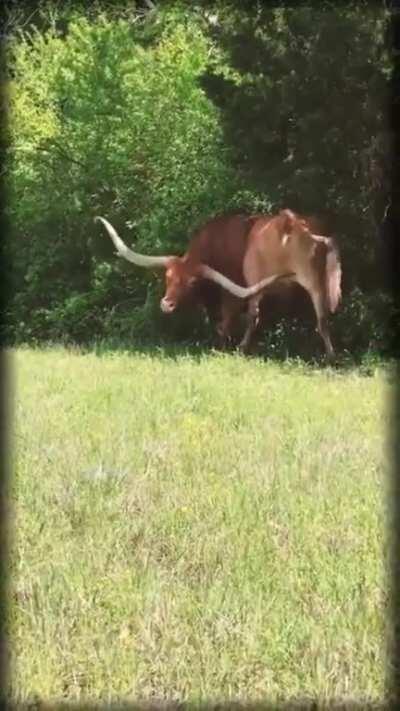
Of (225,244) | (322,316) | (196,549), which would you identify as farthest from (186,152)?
(196,549)

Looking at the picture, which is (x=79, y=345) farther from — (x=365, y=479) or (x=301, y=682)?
(x=301, y=682)

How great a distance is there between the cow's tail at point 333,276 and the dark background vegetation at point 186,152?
0.17 ft

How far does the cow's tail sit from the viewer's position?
5.82 meters

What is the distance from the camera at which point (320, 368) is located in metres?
5.59

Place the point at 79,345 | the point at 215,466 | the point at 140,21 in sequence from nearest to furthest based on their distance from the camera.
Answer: the point at 215,466, the point at 79,345, the point at 140,21

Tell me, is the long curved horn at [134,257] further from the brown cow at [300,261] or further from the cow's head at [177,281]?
the brown cow at [300,261]

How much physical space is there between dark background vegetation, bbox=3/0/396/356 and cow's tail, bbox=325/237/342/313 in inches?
2.0

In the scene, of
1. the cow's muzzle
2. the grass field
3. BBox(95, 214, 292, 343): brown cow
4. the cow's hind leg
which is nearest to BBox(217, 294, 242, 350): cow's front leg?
BBox(95, 214, 292, 343): brown cow

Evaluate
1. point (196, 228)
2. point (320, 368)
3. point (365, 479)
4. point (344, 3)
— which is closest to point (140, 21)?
point (196, 228)

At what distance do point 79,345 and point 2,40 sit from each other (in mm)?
1906

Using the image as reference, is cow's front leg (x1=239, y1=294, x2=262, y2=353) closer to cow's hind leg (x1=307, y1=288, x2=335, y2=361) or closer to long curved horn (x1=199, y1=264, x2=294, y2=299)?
long curved horn (x1=199, y1=264, x2=294, y2=299)

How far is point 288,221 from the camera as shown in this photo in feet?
19.2

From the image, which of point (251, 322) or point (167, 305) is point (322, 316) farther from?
point (167, 305)

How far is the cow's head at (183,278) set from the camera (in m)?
5.88
